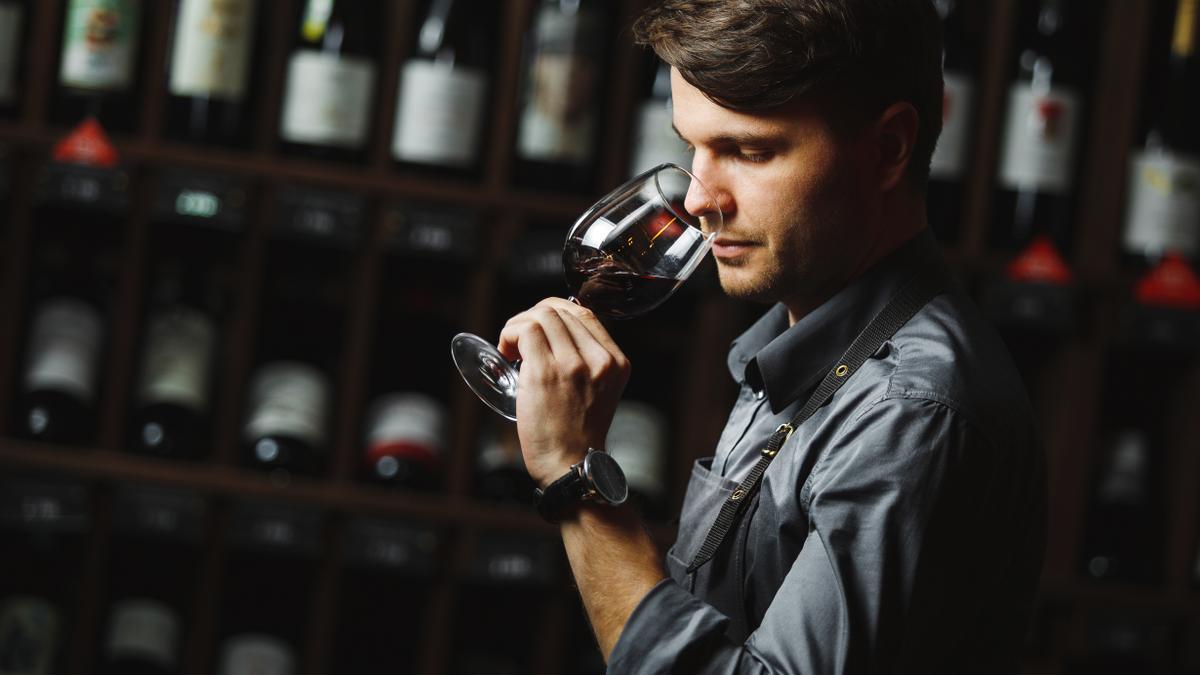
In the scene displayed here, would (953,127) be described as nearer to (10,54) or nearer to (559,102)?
(559,102)

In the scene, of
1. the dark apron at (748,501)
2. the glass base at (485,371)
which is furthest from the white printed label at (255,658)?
the dark apron at (748,501)

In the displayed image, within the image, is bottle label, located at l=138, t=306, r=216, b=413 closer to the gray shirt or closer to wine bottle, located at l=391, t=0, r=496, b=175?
wine bottle, located at l=391, t=0, r=496, b=175

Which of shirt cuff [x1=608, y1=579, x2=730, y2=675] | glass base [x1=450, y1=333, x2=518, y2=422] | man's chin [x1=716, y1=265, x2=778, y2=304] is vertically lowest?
shirt cuff [x1=608, y1=579, x2=730, y2=675]

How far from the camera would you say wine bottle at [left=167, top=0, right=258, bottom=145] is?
197 cm

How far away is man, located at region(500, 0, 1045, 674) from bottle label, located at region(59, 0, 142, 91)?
47.7 inches

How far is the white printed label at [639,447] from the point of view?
6.62 feet

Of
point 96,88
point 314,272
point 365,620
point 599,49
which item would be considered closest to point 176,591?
point 365,620

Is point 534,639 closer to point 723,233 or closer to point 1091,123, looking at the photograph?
point 1091,123

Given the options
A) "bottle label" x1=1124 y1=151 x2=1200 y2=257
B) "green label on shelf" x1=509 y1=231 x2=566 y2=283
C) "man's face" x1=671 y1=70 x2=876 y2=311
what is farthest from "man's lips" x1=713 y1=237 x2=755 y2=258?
"bottle label" x1=1124 y1=151 x2=1200 y2=257

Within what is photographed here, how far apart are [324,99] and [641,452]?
71 cm

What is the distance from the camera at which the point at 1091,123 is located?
2.15 meters

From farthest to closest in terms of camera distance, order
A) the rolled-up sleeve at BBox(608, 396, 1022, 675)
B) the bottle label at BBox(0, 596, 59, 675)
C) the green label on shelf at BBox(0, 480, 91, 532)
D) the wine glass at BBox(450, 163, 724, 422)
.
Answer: the bottle label at BBox(0, 596, 59, 675) < the green label on shelf at BBox(0, 480, 91, 532) < the wine glass at BBox(450, 163, 724, 422) < the rolled-up sleeve at BBox(608, 396, 1022, 675)

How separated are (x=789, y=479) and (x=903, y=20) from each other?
1.09ft

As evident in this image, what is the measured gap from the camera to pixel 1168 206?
2.03m
